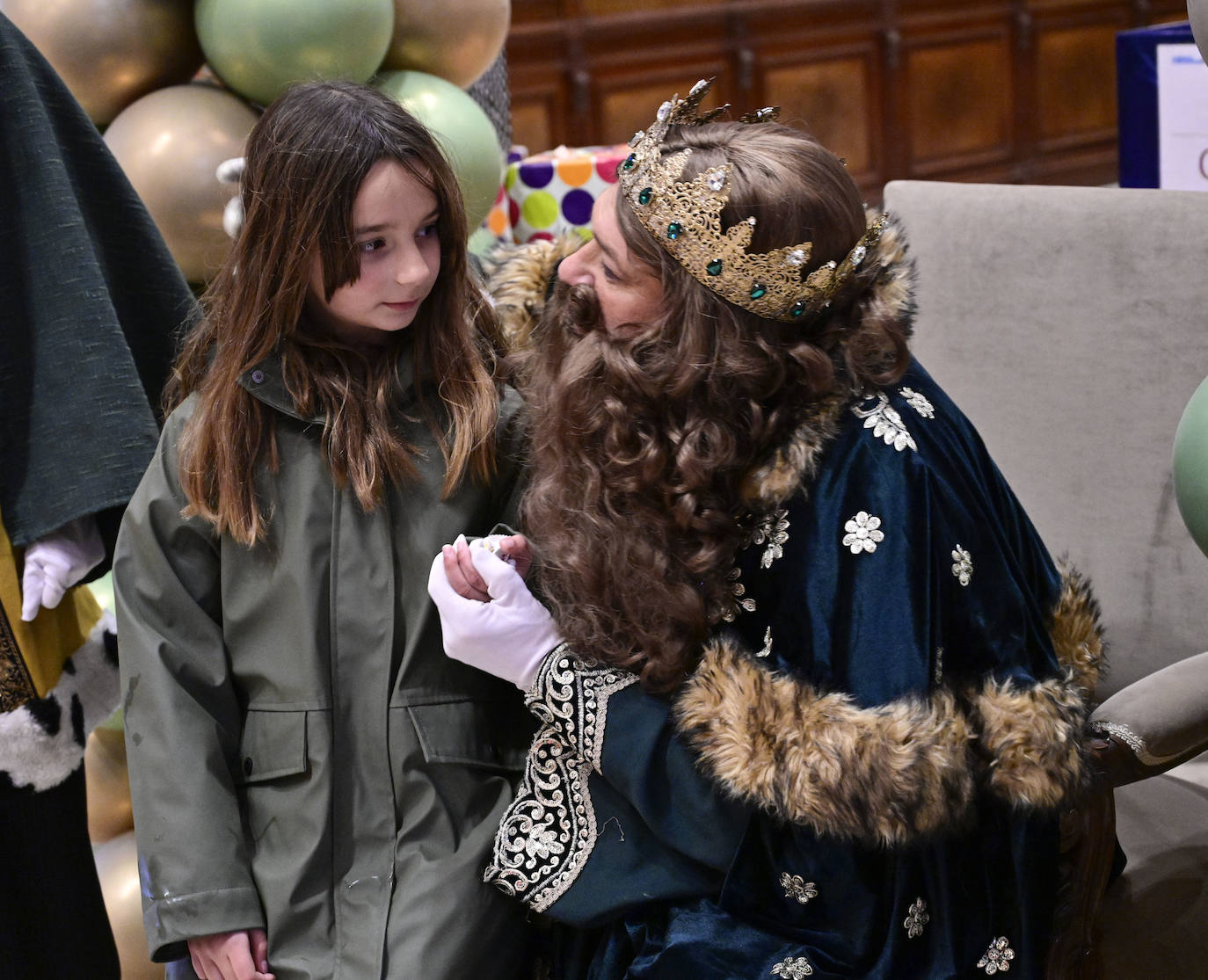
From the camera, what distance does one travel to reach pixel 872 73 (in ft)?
21.5

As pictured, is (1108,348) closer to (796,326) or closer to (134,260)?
(796,326)

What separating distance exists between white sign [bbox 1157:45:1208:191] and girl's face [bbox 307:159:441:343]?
2.25 meters

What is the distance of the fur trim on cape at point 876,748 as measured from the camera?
1.24m

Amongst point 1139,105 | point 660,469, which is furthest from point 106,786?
point 1139,105

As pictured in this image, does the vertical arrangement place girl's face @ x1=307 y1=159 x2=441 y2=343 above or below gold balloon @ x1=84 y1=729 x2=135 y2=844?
above

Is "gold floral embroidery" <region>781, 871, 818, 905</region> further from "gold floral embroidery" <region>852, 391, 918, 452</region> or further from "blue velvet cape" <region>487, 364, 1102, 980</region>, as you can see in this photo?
"gold floral embroidery" <region>852, 391, 918, 452</region>

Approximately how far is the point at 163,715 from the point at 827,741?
70 centimetres

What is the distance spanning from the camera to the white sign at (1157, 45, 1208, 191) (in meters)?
3.04

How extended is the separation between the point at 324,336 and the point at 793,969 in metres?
0.84

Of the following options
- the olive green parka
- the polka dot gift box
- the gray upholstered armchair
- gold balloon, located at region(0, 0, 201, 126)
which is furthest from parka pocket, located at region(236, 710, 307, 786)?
the polka dot gift box

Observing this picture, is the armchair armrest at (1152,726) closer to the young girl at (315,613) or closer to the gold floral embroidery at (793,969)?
the gold floral embroidery at (793,969)

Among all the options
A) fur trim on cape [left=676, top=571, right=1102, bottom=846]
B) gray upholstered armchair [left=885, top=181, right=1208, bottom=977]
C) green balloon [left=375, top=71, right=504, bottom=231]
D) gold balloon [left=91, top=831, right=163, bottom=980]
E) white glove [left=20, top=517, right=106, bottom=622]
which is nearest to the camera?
fur trim on cape [left=676, top=571, right=1102, bottom=846]

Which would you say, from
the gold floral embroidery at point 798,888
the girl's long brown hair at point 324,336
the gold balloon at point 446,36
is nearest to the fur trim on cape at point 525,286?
the girl's long brown hair at point 324,336

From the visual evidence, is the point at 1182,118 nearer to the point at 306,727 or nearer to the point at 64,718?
the point at 306,727
